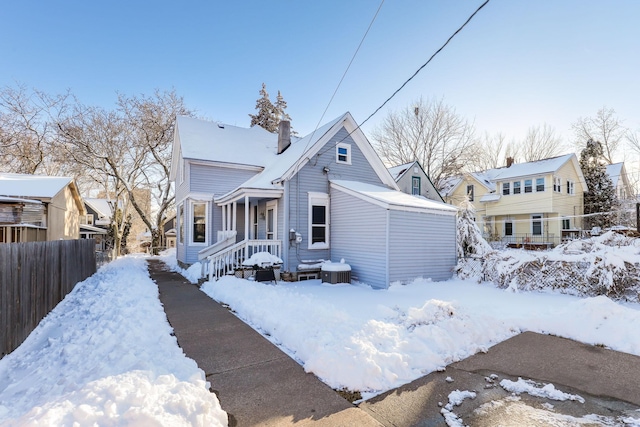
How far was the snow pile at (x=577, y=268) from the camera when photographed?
7.54 metres

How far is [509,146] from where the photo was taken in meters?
35.2

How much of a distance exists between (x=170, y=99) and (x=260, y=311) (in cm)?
2409

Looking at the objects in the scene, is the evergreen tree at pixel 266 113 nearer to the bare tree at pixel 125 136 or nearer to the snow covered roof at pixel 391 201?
the bare tree at pixel 125 136

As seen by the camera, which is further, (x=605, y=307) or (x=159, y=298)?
(x=159, y=298)

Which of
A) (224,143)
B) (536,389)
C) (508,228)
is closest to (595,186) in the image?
(508,228)

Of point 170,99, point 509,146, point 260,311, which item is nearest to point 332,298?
point 260,311

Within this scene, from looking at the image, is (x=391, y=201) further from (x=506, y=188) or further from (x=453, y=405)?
(x=506, y=188)

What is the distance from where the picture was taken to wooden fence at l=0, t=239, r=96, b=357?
4680mm

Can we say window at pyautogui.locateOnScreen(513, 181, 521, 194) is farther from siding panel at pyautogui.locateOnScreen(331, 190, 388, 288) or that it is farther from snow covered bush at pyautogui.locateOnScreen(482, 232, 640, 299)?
siding panel at pyautogui.locateOnScreen(331, 190, 388, 288)

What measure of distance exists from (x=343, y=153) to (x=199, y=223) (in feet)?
24.5

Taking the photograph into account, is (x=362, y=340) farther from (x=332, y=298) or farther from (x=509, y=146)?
(x=509, y=146)

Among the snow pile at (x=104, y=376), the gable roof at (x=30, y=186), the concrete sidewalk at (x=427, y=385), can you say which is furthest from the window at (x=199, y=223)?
the concrete sidewalk at (x=427, y=385)

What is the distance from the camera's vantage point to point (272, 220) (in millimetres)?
12711

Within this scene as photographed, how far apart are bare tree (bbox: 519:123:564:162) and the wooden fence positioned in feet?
131
